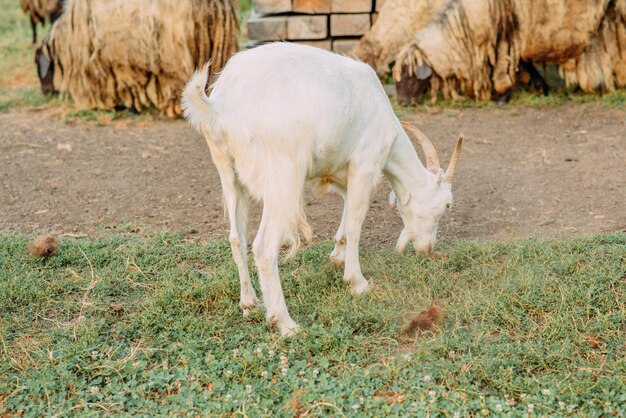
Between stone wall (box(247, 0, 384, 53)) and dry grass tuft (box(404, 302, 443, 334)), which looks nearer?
dry grass tuft (box(404, 302, 443, 334))

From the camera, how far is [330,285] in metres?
5.25

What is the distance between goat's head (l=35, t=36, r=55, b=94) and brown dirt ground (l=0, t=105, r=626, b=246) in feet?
2.14

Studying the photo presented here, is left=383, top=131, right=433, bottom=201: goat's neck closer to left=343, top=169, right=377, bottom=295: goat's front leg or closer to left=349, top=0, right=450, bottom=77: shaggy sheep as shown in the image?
left=343, top=169, right=377, bottom=295: goat's front leg

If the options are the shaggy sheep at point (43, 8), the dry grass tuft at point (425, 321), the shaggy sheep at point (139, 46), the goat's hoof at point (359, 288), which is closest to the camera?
the dry grass tuft at point (425, 321)

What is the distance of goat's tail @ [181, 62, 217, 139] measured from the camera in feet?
13.8

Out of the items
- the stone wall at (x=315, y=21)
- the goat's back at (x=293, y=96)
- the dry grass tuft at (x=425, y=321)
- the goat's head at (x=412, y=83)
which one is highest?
the goat's back at (x=293, y=96)

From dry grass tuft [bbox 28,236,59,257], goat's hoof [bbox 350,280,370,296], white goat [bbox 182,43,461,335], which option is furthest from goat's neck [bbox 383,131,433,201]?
dry grass tuft [bbox 28,236,59,257]

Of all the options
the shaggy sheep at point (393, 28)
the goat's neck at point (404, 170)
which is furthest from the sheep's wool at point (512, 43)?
the goat's neck at point (404, 170)

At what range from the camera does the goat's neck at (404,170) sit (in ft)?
16.9

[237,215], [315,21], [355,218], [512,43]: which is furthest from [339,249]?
[315,21]

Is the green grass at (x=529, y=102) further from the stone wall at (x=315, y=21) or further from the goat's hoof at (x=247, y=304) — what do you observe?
the goat's hoof at (x=247, y=304)

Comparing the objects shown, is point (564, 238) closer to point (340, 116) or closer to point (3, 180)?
point (340, 116)

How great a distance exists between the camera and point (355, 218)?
499cm

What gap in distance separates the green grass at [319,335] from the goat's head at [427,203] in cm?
16
